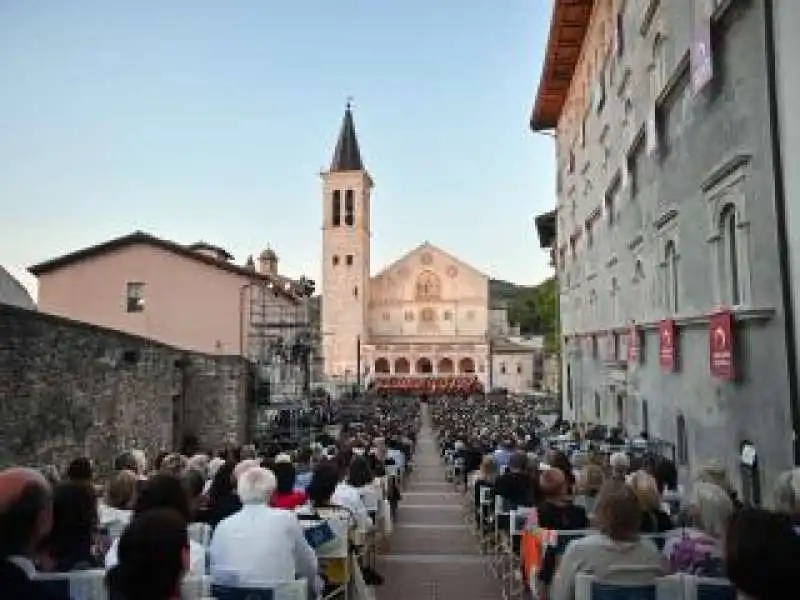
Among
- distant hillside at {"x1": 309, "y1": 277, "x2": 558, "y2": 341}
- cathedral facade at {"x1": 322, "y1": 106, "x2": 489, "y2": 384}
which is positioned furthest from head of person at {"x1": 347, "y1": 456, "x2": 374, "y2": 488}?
cathedral facade at {"x1": 322, "y1": 106, "x2": 489, "y2": 384}

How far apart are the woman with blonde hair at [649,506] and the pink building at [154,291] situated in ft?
82.6

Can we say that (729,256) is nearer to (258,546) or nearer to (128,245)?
(258,546)

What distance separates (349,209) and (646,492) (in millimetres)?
83928

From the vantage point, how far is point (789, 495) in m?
4.89

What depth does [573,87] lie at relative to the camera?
2961cm

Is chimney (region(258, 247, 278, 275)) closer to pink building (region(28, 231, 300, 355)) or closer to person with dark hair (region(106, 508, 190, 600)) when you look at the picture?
pink building (region(28, 231, 300, 355))

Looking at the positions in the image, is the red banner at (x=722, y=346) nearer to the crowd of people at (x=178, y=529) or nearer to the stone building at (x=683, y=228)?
the stone building at (x=683, y=228)

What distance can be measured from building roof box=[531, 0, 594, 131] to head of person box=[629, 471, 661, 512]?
21.0 m

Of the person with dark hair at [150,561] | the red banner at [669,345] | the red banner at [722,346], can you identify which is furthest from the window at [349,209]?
the person with dark hair at [150,561]

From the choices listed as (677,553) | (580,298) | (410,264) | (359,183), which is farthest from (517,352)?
(677,553)

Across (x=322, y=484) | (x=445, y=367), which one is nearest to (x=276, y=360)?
(x=322, y=484)

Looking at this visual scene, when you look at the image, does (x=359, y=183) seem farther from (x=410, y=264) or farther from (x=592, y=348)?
(x=592, y=348)

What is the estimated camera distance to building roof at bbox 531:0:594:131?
24.8 meters

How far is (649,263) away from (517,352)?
237ft
